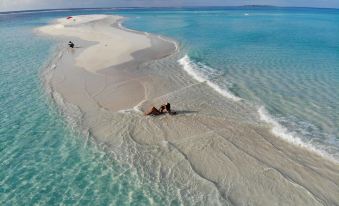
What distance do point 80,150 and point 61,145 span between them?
1.01 metres

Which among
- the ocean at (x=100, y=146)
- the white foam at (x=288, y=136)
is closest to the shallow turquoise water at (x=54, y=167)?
the ocean at (x=100, y=146)

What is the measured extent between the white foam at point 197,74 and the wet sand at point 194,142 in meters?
0.42

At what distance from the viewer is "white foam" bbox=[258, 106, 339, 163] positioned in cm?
1201

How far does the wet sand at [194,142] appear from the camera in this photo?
9914 mm

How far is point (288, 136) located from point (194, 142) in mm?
4163

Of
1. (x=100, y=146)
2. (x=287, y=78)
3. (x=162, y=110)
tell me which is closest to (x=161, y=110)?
(x=162, y=110)

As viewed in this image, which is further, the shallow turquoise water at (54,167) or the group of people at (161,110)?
the group of people at (161,110)

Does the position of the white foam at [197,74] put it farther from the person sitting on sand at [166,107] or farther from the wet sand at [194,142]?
the person sitting on sand at [166,107]

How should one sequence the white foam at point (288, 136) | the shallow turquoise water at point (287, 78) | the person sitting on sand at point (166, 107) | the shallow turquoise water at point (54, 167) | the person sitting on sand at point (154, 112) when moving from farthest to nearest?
the person sitting on sand at point (166, 107) → the person sitting on sand at point (154, 112) → the shallow turquoise water at point (287, 78) → the white foam at point (288, 136) → the shallow turquoise water at point (54, 167)

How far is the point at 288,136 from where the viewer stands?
13.2m

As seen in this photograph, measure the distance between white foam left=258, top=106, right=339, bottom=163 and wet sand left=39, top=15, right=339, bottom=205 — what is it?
0.85ft

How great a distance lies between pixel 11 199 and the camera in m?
9.59

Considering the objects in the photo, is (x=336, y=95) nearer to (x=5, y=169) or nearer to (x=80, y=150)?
(x=80, y=150)

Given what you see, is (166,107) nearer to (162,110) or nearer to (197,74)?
(162,110)
